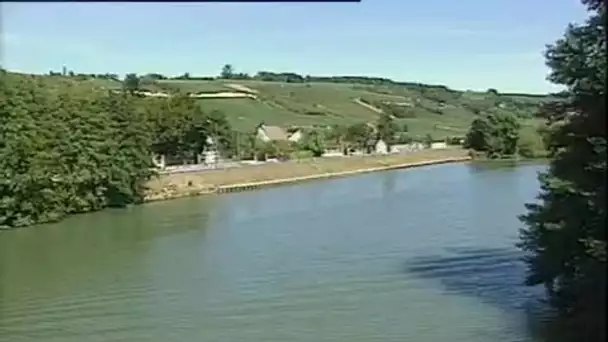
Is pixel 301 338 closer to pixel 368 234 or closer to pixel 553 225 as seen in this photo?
pixel 553 225

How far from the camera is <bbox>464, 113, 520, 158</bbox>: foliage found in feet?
216

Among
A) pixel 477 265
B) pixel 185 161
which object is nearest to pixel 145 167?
pixel 185 161

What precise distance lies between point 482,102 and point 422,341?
97896 mm

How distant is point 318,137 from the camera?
65062mm

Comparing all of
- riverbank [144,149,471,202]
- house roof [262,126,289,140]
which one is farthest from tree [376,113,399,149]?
house roof [262,126,289,140]

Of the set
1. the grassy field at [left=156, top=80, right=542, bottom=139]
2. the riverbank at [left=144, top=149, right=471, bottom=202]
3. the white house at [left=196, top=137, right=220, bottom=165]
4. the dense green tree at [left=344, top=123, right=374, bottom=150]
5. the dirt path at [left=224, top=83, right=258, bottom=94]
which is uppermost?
the dirt path at [left=224, top=83, right=258, bottom=94]

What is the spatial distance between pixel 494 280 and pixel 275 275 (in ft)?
14.3

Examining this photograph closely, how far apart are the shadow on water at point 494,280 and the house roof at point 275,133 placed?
48087 mm

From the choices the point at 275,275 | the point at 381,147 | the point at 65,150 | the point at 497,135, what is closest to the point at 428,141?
the point at 381,147

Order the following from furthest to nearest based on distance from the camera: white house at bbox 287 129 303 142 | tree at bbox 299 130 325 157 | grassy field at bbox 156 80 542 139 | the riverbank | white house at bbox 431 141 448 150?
grassy field at bbox 156 80 542 139
white house at bbox 431 141 448 150
white house at bbox 287 129 303 142
tree at bbox 299 130 325 157
the riverbank

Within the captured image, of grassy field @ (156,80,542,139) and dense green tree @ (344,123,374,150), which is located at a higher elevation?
grassy field @ (156,80,542,139)

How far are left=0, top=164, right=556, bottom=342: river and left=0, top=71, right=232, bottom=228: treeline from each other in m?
1.16

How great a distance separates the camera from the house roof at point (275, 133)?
230 ft

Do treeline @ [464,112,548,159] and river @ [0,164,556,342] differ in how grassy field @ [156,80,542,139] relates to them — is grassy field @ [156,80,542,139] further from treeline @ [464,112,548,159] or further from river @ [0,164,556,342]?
river @ [0,164,556,342]
